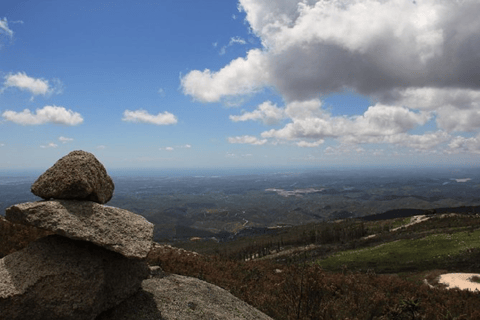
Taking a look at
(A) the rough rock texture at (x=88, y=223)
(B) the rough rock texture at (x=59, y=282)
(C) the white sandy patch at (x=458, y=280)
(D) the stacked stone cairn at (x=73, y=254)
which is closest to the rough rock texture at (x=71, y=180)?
(D) the stacked stone cairn at (x=73, y=254)

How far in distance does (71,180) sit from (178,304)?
5410 millimetres

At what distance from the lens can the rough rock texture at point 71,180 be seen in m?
8.30

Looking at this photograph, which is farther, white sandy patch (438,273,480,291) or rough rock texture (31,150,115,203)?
white sandy patch (438,273,480,291)

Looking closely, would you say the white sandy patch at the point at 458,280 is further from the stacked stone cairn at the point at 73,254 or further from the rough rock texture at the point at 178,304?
the stacked stone cairn at the point at 73,254

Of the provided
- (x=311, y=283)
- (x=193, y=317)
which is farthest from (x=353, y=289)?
(x=193, y=317)

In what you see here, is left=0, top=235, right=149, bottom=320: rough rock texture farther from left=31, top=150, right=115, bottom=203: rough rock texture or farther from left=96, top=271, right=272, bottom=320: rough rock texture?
left=31, top=150, right=115, bottom=203: rough rock texture

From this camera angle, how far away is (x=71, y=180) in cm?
825

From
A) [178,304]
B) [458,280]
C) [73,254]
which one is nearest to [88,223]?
[73,254]

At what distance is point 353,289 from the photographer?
57.9 ft

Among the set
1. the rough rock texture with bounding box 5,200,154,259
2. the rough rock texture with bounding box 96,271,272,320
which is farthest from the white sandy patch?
the rough rock texture with bounding box 5,200,154,259

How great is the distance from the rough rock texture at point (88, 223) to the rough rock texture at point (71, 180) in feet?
1.13

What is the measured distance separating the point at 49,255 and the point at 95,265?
122 centimetres

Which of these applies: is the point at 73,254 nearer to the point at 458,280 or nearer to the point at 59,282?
the point at 59,282

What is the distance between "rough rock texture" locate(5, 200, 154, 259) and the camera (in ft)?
24.0
